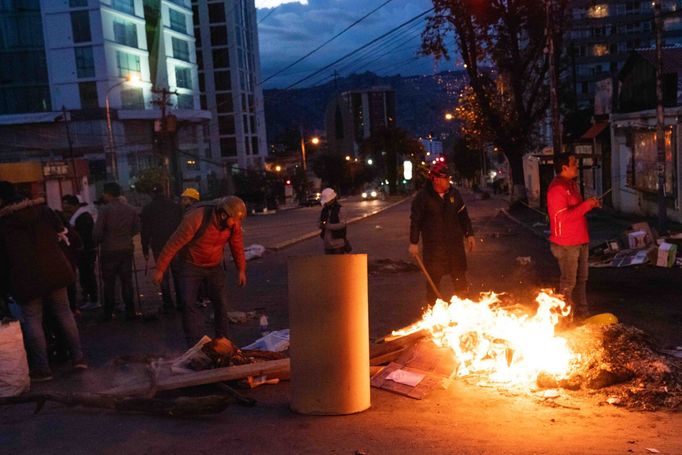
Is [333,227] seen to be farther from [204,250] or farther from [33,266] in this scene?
[33,266]

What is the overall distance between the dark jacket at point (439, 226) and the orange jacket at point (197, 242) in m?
2.09

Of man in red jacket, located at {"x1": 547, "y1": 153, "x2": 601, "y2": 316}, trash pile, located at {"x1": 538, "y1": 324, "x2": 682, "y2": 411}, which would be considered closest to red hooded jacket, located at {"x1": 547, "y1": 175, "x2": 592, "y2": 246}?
man in red jacket, located at {"x1": 547, "y1": 153, "x2": 601, "y2": 316}

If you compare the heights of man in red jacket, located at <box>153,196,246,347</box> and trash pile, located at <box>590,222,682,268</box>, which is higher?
man in red jacket, located at <box>153,196,246,347</box>

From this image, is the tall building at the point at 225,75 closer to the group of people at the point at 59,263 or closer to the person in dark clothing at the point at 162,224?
the person in dark clothing at the point at 162,224

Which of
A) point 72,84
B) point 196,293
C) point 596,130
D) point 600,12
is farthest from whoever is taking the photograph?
point 600,12

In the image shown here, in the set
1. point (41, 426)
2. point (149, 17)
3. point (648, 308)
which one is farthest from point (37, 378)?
point (149, 17)

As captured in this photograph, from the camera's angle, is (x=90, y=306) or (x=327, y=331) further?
(x=90, y=306)

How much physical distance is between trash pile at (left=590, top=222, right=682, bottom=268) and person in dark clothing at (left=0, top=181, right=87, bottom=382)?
9503mm

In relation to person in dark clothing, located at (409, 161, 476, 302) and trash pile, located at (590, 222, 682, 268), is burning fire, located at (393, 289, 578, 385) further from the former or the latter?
trash pile, located at (590, 222, 682, 268)

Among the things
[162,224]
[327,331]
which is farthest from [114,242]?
[327,331]

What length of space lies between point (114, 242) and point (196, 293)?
292 cm

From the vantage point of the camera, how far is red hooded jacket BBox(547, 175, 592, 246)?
7.48 metres

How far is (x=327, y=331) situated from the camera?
4.89m

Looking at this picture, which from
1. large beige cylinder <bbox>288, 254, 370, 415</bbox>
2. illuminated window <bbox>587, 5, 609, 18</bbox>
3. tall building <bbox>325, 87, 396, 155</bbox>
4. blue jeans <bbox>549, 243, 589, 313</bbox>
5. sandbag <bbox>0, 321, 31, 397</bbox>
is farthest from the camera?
tall building <bbox>325, 87, 396, 155</bbox>
